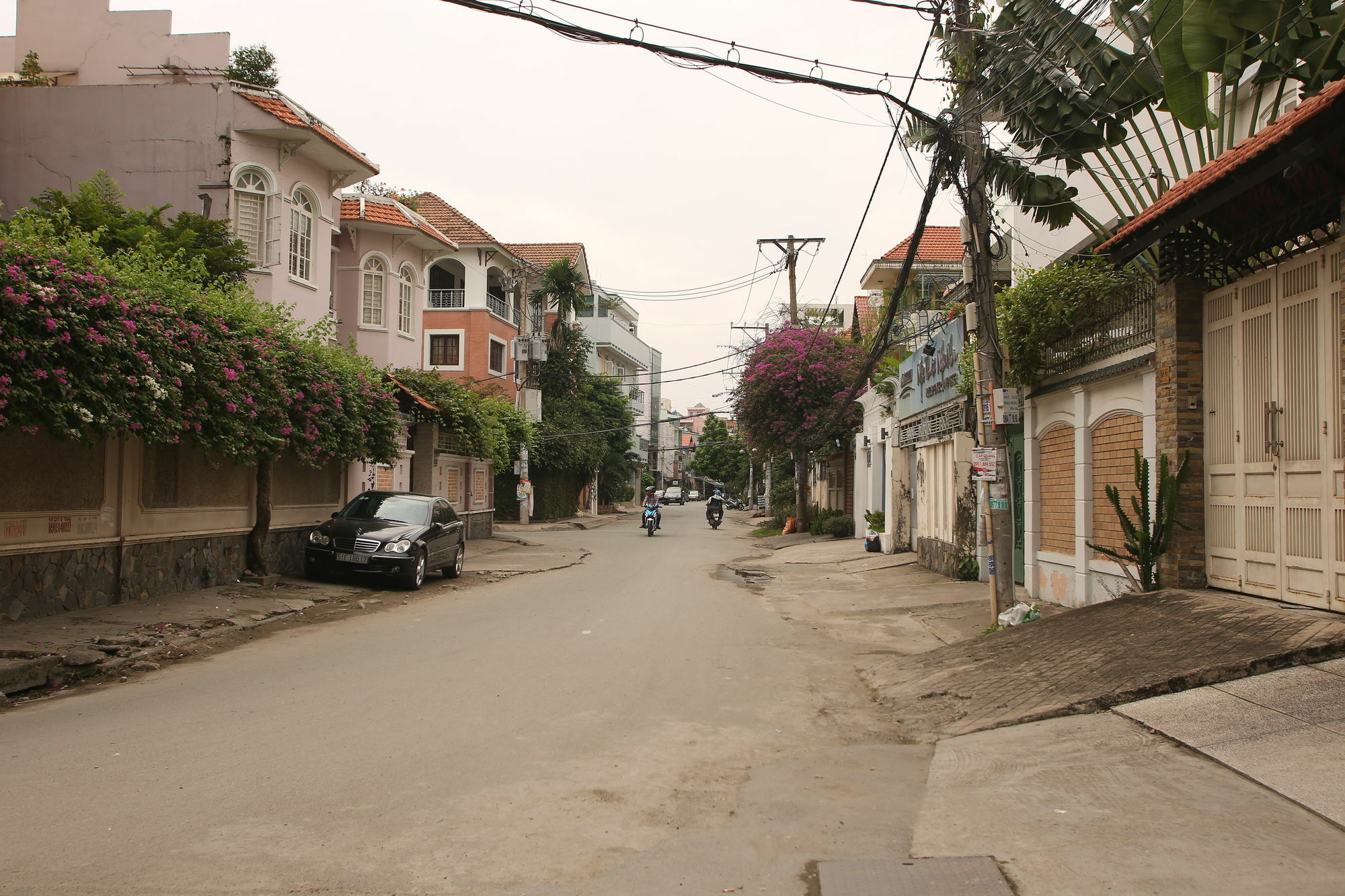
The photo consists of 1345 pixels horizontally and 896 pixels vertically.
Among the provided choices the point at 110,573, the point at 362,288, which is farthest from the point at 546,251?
the point at 110,573

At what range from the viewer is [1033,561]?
13.5 m

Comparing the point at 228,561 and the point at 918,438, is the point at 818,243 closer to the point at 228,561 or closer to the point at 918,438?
the point at 918,438

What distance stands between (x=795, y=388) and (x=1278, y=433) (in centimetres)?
2545

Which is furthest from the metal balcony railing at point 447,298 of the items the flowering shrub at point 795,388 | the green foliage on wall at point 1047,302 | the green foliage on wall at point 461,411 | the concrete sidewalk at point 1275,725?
the concrete sidewalk at point 1275,725

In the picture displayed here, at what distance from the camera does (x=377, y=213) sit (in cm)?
2791

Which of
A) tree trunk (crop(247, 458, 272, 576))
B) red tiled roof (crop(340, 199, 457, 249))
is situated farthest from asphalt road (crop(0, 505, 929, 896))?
red tiled roof (crop(340, 199, 457, 249))

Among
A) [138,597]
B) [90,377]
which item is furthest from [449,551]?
[90,377]

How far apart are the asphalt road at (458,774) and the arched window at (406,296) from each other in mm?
20047

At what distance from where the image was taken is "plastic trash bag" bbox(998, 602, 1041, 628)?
10625mm

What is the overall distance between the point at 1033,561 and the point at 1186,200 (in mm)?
6429

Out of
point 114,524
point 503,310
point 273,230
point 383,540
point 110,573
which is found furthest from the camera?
point 503,310

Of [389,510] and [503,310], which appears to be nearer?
[389,510]

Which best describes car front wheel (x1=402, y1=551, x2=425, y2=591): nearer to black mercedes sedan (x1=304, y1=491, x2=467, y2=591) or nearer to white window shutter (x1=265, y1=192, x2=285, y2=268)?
black mercedes sedan (x1=304, y1=491, x2=467, y2=591)

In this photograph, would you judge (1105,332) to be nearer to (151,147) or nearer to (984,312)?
(984,312)
